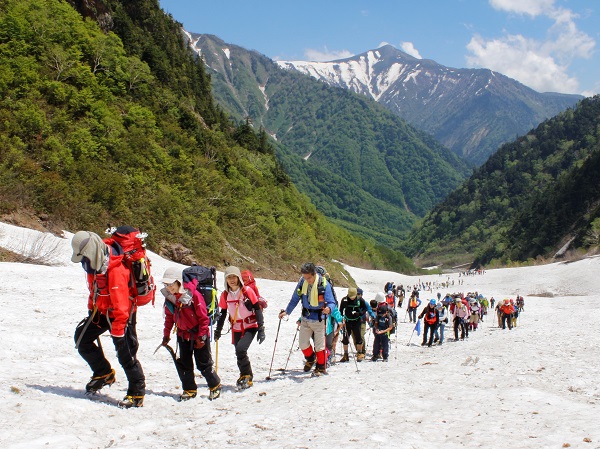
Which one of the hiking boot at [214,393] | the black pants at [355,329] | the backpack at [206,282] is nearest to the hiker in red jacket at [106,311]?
the backpack at [206,282]

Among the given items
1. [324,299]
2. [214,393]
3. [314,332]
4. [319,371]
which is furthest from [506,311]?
[214,393]

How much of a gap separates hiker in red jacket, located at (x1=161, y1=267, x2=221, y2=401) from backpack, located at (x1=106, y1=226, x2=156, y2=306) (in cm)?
38

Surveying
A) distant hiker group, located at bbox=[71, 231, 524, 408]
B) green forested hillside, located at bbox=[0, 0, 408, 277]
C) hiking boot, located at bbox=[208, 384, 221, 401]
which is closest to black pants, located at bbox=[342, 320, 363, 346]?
distant hiker group, located at bbox=[71, 231, 524, 408]

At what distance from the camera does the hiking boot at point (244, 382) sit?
22.7 ft

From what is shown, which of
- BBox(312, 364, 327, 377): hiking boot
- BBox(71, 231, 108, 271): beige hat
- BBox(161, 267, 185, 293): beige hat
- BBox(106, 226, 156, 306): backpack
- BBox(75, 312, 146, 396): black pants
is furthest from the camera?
BBox(312, 364, 327, 377): hiking boot

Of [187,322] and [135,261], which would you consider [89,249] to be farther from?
[187,322]

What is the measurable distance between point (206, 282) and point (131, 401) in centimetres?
162

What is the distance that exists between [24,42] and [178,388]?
30.9m

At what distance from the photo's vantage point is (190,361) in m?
6.11

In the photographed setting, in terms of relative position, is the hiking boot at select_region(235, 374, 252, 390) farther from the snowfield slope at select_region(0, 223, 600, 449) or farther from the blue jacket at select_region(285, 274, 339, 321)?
the blue jacket at select_region(285, 274, 339, 321)

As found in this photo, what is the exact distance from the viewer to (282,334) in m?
13.3

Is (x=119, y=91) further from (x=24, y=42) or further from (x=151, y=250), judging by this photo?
(x=151, y=250)

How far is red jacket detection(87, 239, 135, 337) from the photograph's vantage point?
200 inches

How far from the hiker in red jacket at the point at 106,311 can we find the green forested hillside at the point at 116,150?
53.8 feet
